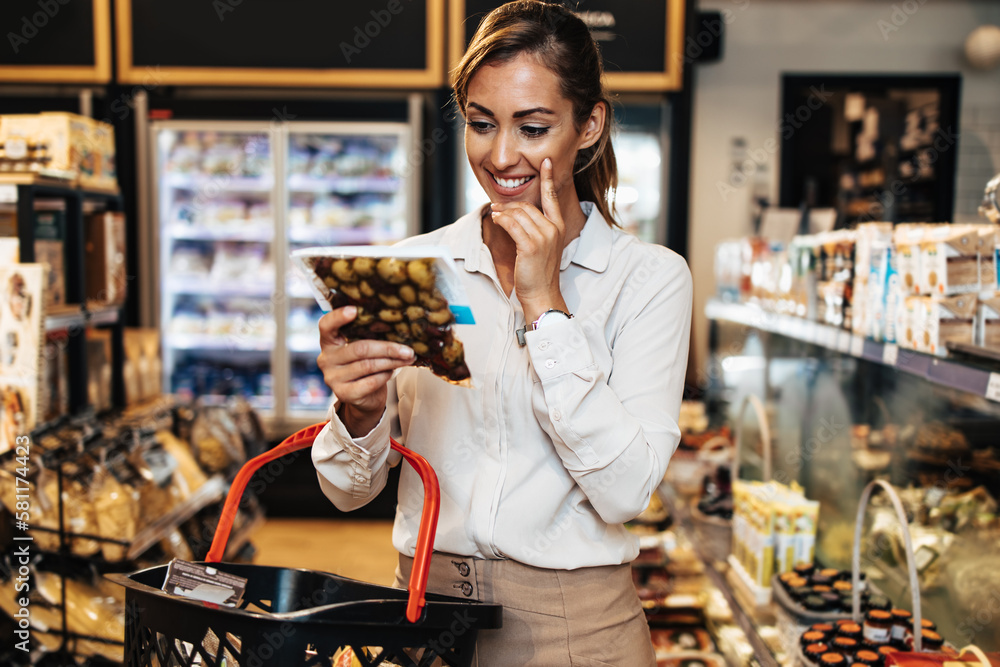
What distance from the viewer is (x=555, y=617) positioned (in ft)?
3.98

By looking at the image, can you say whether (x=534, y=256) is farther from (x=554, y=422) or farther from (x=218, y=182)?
(x=218, y=182)

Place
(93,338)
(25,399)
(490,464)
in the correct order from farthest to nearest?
(93,338), (25,399), (490,464)

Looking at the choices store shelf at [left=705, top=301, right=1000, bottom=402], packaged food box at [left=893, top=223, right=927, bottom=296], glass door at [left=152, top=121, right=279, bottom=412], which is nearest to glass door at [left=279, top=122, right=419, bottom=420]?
glass door at [left=152, top=121, right=279, bottom=412]

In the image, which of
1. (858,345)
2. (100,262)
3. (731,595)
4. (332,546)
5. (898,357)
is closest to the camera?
(898,357)

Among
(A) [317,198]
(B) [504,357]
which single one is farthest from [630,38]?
(B) [504,357]

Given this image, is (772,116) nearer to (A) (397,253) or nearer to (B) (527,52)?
(B) (527,52)

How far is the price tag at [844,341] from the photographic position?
6.77 feet

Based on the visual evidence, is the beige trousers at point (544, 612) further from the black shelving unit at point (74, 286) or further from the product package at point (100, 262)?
the product package at point (100, 262)

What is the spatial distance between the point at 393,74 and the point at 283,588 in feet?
13.1

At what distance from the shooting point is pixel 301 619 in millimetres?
878

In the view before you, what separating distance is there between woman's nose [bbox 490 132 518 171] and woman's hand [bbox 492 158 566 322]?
0.08 metres

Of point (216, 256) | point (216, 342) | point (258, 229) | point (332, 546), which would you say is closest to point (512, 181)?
point (332, 546)

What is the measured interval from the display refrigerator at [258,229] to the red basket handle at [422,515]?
3.65 metres

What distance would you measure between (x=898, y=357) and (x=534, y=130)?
1060 mm
